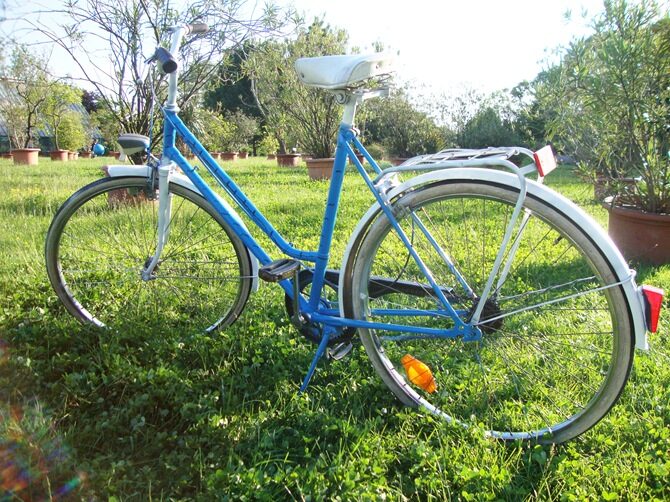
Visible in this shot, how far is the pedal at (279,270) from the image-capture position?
1751 mm

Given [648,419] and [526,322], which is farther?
[526,322]

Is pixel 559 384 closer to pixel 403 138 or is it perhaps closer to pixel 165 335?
pixel 165 335

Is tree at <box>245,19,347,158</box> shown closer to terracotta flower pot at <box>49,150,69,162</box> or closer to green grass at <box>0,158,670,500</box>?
green grass at <box>0,158,670,500</box>

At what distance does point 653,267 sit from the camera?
126 inches

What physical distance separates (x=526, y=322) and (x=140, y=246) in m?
2.01

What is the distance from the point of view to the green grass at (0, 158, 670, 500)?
4.52ft

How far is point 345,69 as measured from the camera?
5.19ft

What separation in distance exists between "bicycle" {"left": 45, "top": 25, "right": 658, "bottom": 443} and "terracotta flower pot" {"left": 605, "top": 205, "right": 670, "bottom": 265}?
1092 mm

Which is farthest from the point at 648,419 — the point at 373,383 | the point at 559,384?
the point at 373,383

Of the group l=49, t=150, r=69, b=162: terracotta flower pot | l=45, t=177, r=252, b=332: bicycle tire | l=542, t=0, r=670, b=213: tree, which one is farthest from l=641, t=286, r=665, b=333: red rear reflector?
l=49, t=150, r=69, b=162: terracotta flower pot

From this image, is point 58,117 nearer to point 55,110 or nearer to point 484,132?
point 55,110

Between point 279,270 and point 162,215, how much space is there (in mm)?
687

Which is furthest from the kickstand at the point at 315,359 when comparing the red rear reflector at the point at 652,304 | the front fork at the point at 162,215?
the red rear reflector at the point at 652,304

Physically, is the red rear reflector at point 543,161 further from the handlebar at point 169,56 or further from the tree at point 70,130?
the tree at point 70,130
